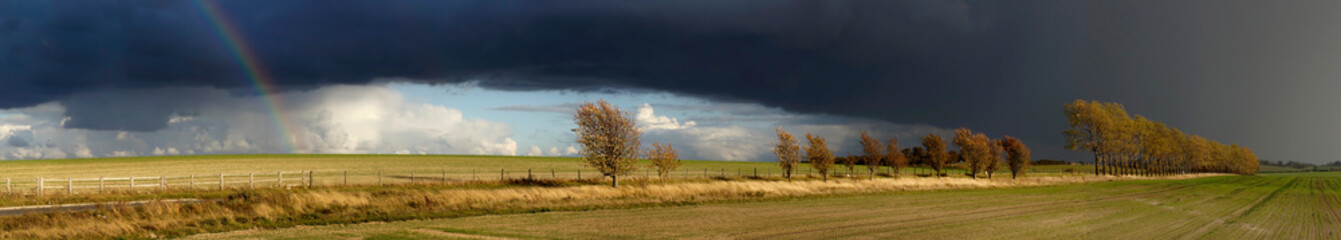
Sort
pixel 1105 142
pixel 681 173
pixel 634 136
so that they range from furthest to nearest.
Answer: pixel 1105 142, pixel 681 173, pixel 634 136

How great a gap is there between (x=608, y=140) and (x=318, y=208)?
81.7 feet

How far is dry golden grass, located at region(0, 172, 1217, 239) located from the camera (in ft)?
68.7

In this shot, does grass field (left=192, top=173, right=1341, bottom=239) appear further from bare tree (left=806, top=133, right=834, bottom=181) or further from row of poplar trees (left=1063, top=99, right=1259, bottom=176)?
row of poplar trees (left=1063, top=99, right=1259, bottom=176)

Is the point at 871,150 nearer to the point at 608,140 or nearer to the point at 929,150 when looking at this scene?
the point at 929,150

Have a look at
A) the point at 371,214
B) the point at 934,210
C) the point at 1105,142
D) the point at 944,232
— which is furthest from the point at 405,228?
the point at 1105,142

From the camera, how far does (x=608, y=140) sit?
50500 mm

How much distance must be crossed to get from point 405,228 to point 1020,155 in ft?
296

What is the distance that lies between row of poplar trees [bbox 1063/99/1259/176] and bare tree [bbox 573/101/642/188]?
78.5 meters

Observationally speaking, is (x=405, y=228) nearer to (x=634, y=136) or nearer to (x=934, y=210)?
(x=934, y=210)

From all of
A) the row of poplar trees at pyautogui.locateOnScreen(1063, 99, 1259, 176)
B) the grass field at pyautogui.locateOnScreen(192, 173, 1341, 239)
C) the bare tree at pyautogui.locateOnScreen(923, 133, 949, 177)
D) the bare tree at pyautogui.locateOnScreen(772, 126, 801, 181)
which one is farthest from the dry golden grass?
the row of poplar trees at pyautogui.locateOnScreen(1063, 99, 1259, 176)

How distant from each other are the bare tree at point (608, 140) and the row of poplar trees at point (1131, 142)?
7853 centimetres

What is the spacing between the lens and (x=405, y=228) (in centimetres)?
2112

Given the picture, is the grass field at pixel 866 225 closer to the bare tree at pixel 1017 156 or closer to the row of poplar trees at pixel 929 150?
the row of poplar trees at pixel 929 150

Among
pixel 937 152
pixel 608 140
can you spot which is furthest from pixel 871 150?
pixel 608 140
